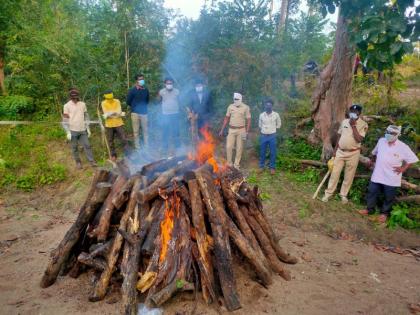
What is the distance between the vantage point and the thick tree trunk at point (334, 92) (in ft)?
28.8

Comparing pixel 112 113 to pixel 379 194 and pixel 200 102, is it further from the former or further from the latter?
pixel 379 194

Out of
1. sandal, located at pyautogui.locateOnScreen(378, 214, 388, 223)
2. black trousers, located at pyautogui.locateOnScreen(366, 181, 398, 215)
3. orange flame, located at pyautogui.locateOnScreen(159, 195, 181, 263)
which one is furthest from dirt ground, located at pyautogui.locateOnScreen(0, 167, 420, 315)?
orange flame, located at pyautogui.locateOnScreen(159, 195, 181, 263)

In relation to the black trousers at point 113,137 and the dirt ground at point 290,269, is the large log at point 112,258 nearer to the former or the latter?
the dirt ground at point 290,269

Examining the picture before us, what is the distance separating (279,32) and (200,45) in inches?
116

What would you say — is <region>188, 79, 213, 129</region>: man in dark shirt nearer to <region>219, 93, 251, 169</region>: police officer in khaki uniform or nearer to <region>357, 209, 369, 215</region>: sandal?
<region>219, 93, 251, 169</region>: police officer in khaki uniform

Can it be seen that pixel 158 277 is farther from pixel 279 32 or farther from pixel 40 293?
pixel 279 32

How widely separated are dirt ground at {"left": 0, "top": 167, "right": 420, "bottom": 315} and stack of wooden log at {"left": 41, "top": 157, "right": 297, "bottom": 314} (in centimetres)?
23

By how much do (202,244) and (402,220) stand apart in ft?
16.5

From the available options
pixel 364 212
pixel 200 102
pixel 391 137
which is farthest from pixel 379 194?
pixel 200 102

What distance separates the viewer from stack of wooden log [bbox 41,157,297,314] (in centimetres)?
414

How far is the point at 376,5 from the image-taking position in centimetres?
272

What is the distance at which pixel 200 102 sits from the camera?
31.2 ft

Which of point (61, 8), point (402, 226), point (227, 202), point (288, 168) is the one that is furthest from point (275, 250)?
point (61, 8)

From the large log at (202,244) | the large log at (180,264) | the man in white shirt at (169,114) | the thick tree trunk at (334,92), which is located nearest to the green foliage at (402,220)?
the thick tree trunk at (334,92)
